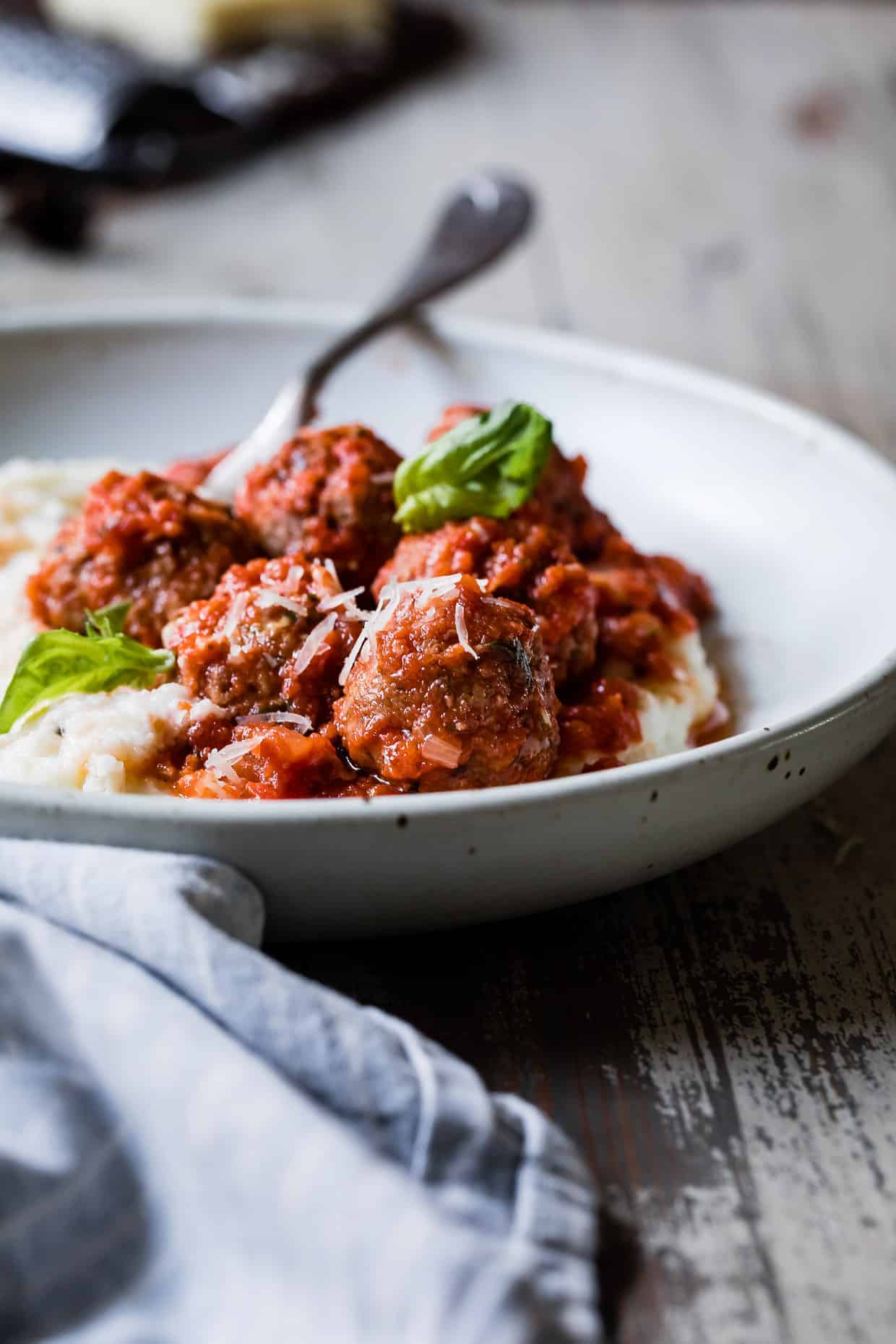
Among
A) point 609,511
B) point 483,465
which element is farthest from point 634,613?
point 609,511

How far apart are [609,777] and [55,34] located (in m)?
7.18

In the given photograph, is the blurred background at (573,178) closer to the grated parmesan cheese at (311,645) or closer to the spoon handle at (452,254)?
the spoon handle at (452,254)

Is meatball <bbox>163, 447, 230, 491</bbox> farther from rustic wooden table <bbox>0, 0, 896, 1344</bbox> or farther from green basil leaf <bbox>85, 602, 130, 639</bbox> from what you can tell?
rustic wooden table <bbox>0, 0, 896, 1344</bbox>

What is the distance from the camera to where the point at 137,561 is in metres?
3.61

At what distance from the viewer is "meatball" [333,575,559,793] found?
292 cm

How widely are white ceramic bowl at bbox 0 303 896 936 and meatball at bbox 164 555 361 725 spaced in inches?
22.7

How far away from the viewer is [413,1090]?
95.3 inches

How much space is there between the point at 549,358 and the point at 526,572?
5.72 ft

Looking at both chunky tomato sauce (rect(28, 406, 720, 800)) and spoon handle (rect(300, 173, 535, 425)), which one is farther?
spoon handle (rect(300, 173, 535, 425))

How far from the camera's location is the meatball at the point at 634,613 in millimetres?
3729

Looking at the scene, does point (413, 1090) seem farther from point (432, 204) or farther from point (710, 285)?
point (432, 204)

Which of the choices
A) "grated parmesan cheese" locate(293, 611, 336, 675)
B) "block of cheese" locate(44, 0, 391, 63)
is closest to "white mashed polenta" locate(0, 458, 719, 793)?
"grated parmesan cheese" locate(293, 611, 336, 675)

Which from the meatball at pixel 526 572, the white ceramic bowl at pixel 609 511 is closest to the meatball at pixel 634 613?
the meatball at pixel 526 572

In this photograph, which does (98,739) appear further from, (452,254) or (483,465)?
(452,254)
